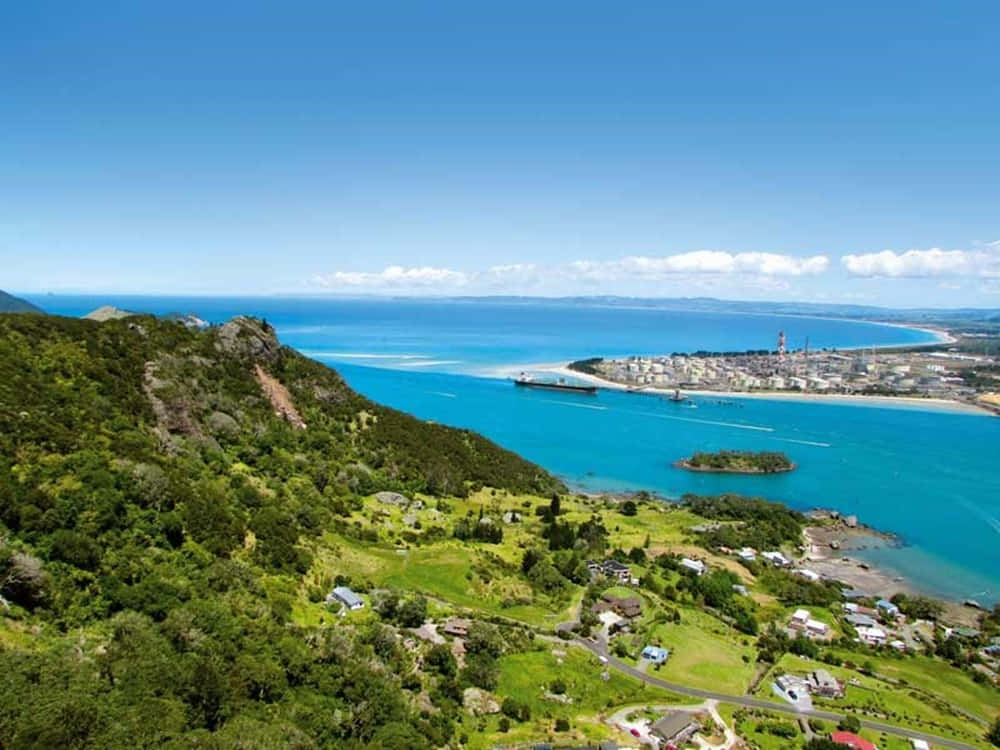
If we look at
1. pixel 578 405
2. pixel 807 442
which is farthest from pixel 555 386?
pixel 807 442

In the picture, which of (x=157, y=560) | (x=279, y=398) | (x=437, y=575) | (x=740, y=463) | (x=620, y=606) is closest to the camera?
(x=157, y=560)

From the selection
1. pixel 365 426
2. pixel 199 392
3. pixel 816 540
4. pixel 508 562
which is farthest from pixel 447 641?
pixel 816 540

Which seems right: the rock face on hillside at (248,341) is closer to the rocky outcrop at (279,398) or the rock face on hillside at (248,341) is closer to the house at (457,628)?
the rocky outcrop at (279,398)

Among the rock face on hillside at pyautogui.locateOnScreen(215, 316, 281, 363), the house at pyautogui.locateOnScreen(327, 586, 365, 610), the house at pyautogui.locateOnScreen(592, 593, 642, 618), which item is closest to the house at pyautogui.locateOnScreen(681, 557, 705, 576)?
the house at pyautogui.locateOnScreen(592, 593, 642, 618)

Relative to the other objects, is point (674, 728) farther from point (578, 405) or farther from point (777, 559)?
point (578, 405)

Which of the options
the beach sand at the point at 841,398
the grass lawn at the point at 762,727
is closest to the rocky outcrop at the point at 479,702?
the grass lawn at the point at 762,727

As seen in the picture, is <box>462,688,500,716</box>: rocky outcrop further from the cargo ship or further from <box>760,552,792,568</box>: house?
the cargo ship
